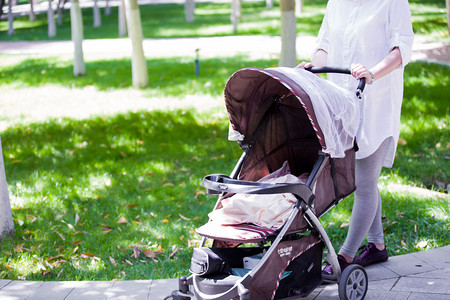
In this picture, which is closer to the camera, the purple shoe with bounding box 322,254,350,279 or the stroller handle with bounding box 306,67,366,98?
the stroller handle with bounding box 306,67,366,98

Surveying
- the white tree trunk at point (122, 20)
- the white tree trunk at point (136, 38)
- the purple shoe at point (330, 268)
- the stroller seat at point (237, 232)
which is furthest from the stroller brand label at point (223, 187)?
the white tree trunk at point (122, 20)

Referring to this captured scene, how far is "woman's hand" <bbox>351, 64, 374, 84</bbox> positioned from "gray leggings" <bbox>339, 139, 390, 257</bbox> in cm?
56

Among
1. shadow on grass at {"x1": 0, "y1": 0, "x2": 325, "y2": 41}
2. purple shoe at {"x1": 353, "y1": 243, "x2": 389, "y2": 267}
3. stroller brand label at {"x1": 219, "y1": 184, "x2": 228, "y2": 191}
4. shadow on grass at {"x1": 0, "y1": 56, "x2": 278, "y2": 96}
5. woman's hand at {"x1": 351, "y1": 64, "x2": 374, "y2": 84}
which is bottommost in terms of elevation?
purple shoe at {"x1": 353, "y1": 243, "x2": 389, "y2": 267}

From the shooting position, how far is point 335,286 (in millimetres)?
4055

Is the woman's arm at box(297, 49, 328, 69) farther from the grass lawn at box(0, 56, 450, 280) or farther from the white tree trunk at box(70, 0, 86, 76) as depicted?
the white tree trunk at box(70, 0, 86, 76)

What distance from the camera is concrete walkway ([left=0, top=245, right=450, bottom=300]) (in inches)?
153

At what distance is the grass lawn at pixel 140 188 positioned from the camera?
15.5 ft

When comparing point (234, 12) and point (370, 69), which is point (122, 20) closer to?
point (234, 12)

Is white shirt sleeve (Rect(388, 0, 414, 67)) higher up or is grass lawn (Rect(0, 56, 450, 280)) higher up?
white shirt sleeve (Rect(388, 0, 414, 67))

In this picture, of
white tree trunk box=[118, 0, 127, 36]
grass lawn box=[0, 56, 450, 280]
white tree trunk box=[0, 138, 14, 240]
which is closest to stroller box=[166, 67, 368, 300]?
grass lawn box=[0, 56, 450, 280]

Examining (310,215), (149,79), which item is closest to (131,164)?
(310,215)

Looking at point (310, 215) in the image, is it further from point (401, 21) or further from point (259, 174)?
point (401, 21)

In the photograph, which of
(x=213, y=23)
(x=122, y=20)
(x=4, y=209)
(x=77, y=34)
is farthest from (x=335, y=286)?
(x=213, y=23)

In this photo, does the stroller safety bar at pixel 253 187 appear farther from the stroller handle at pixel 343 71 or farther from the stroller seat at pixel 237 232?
the stroller handle at pixel 343 71
